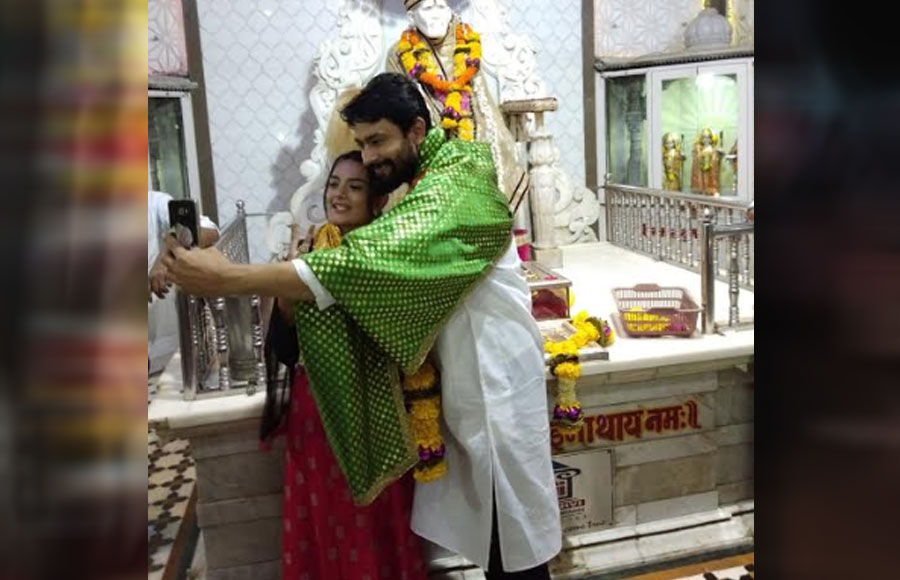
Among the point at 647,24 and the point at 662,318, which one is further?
the point at 647,24

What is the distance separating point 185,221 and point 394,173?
615mm

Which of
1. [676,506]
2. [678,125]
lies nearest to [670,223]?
[678,125]

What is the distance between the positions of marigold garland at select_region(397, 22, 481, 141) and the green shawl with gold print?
2445 mm

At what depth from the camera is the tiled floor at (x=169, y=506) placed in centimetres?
330

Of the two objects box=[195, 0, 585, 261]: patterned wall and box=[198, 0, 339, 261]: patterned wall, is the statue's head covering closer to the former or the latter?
box=[195, 0, 585, 261]: patterned wall

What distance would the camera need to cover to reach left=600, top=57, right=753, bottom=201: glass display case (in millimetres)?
6145

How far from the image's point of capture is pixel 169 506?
3928mm

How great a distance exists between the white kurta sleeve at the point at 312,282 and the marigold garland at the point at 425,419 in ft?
1.38

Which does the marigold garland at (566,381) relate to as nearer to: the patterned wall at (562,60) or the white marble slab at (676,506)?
the white marble slab at (676,506)

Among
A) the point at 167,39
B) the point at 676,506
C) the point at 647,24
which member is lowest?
the point at 676,506

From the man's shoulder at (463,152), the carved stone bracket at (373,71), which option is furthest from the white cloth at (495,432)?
the carved stone bracket at (373,71)

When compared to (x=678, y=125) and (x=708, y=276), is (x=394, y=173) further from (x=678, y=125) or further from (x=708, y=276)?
(x=678, y=125)

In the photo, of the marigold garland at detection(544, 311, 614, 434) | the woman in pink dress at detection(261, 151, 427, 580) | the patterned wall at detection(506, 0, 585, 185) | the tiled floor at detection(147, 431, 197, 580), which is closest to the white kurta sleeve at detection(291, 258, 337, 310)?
the woman in pink dress at detection(261, 151, 427, 580)

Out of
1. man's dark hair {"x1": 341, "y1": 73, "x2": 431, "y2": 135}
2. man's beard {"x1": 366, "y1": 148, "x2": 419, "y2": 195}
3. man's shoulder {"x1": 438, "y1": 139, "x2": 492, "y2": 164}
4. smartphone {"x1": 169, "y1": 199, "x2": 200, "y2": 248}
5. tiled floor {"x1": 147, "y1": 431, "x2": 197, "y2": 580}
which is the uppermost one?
man's dark hair {"x1": 341, "y1": 73, "x2": 431, "y2": 135}
